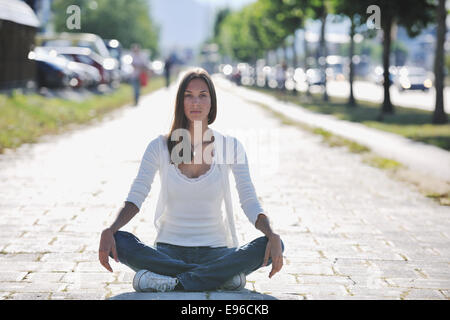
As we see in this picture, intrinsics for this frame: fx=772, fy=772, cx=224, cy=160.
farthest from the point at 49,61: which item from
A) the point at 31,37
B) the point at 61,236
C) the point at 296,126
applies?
the point at 61,236

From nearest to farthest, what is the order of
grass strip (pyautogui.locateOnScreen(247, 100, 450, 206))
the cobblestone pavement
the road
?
1. the cobblestone pavement
2. grass strip (pyautogui.locateOnScreen(247, 100, 450, 206))
3. the road

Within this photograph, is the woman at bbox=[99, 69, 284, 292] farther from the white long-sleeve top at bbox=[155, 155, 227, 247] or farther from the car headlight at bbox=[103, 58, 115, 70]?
the car headlight at bbox=[103, 58, 115, 70]

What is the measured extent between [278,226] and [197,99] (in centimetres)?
279

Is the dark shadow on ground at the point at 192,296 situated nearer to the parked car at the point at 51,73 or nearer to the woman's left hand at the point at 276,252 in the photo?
the woman's left hand at the point at 276,252

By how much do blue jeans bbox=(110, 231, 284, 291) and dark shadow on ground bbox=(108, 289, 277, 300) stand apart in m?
0.04

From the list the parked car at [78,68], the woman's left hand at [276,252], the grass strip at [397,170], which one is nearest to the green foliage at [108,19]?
the parked car at [78,68]

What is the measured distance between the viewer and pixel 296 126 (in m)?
19.0

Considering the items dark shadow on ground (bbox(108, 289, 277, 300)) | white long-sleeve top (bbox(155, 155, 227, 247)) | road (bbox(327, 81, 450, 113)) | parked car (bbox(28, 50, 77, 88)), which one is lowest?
road (bbox(327, 81, 450, 113))

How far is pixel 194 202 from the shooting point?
4496mm

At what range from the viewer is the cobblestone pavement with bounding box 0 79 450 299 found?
486 centimetres

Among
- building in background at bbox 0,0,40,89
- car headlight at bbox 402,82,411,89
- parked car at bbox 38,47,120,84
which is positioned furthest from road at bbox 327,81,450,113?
building in background at bbox 0,0,40,89

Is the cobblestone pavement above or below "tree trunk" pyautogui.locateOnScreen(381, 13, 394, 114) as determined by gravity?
below
